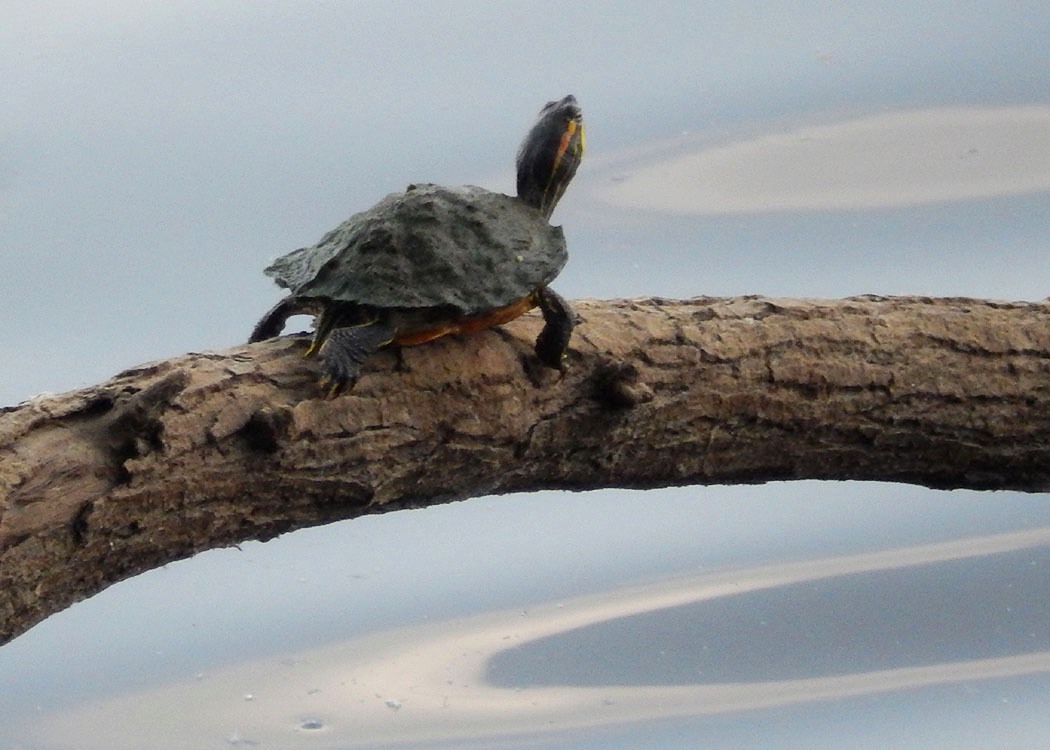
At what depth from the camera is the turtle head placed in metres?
1.91

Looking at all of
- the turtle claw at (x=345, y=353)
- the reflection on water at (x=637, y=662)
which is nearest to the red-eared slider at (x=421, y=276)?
the turtle claw at (x=345, y=353)

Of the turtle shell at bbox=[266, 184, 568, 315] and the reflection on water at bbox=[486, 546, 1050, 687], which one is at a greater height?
the turtle shell at bbox=[266, 184, 568, 315]

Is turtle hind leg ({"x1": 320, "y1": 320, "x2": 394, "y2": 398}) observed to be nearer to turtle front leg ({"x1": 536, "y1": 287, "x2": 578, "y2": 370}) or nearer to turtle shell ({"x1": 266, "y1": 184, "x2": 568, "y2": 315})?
turtle shell ({"x1": 266, "y1": 184, "x2": 568, "y2": 315})

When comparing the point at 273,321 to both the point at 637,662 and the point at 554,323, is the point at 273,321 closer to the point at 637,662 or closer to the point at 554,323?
the point at 554,323

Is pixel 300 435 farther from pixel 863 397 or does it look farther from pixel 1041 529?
pixel 1041 529

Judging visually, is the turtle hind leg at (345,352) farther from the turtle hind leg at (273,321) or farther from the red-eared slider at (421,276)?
the turtle hind leg at (273,321)

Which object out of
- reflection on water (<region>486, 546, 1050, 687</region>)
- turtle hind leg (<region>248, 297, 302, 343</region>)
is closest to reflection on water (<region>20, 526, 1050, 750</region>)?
reflection on water (<region>486, 546, 1050, 687</region>)

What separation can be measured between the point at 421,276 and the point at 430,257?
32 millimetres

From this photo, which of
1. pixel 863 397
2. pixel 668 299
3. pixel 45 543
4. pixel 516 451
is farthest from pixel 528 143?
pixel 45 543

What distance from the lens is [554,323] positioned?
1733mm

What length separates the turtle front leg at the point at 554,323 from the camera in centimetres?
173

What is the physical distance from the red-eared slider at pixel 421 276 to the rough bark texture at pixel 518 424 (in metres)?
0.05

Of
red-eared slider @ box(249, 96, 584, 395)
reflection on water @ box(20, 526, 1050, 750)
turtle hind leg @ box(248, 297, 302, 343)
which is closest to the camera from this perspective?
red-eared slider @ box(249, 96, 584, 395)

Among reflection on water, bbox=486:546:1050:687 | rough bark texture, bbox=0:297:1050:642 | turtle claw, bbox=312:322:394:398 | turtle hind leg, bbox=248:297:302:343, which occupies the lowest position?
reflection on water, bbox=486:546:1050:687
